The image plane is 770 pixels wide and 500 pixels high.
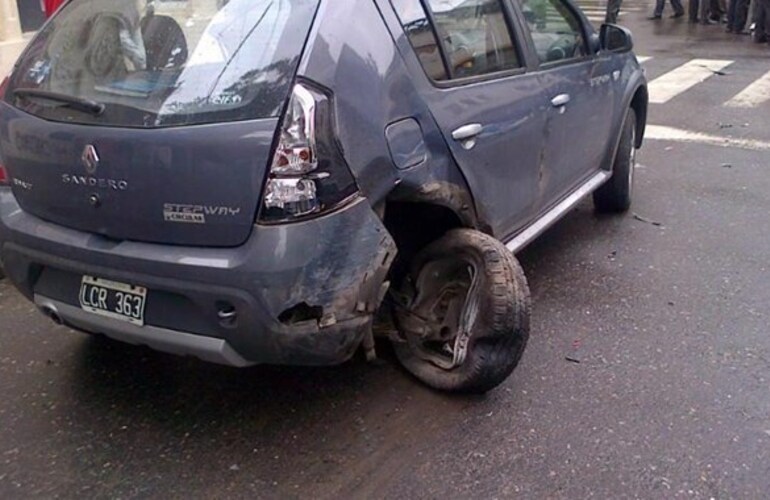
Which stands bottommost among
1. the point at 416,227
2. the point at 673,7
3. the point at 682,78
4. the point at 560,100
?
the point at 673,7

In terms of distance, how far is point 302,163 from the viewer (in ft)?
9.11

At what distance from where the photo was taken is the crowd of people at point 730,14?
14461 millimetres

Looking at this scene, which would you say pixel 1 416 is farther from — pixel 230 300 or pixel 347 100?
pixel 347 100

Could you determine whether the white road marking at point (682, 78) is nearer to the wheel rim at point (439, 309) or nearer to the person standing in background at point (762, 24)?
the person standing in background at point (762, 24)

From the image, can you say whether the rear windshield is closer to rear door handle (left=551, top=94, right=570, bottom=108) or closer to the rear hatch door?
the rear hatch door

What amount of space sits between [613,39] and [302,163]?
3049 mm

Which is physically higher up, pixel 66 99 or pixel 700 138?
pixel 66 99

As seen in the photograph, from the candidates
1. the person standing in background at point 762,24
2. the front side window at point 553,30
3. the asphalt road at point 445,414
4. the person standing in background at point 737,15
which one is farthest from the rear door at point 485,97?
the person standing in background at point 737,15

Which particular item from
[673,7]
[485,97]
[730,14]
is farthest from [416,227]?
[673,7]

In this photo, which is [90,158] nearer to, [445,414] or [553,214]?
[445,414]

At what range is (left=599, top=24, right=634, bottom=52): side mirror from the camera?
16.7 ft

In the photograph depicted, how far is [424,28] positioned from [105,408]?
1.95 metres

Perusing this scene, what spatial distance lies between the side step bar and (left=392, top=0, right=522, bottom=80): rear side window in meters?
0.80

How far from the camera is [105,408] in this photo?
3416 mm
